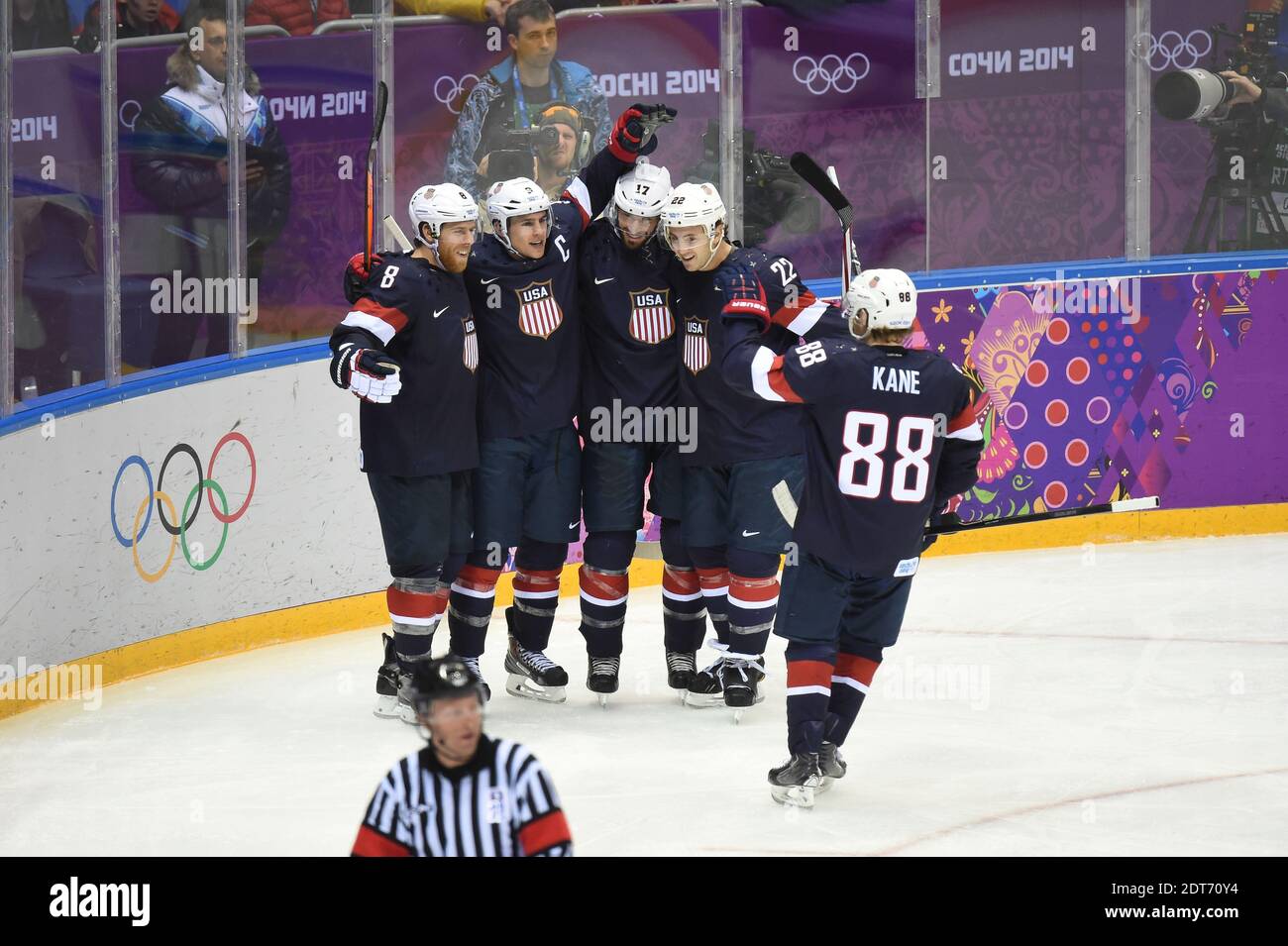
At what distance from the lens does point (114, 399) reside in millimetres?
5836

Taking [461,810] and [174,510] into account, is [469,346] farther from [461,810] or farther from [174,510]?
[461,810]

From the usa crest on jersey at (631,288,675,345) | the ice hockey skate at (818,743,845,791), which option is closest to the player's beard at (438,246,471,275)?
the usa crest on jersey at (631,288,675,345)

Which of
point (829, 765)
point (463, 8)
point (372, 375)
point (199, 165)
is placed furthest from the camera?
point (463, 8)

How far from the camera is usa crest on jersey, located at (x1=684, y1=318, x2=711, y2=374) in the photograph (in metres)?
5.37

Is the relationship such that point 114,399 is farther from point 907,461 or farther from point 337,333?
point 907,461

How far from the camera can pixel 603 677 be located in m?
5.49

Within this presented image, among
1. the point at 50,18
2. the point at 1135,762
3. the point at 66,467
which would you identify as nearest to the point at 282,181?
the point at 50,18

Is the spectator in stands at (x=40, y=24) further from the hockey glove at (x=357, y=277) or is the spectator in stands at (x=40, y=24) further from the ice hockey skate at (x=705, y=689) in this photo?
the ice hockey skate at (x=705, y=689)

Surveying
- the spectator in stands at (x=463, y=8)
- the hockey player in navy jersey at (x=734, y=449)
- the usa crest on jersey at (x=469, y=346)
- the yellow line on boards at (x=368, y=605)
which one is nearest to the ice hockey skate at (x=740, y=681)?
the hockey player in navy jersey at (x=734, y=449)

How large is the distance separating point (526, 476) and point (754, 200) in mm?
2737

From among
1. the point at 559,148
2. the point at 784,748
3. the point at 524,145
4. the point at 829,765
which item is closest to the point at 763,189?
the point at 559,148

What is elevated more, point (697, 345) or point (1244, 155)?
point (1244, 155)

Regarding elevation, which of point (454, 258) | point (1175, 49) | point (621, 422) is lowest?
point (621, 422)

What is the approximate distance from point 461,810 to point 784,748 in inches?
91.5
